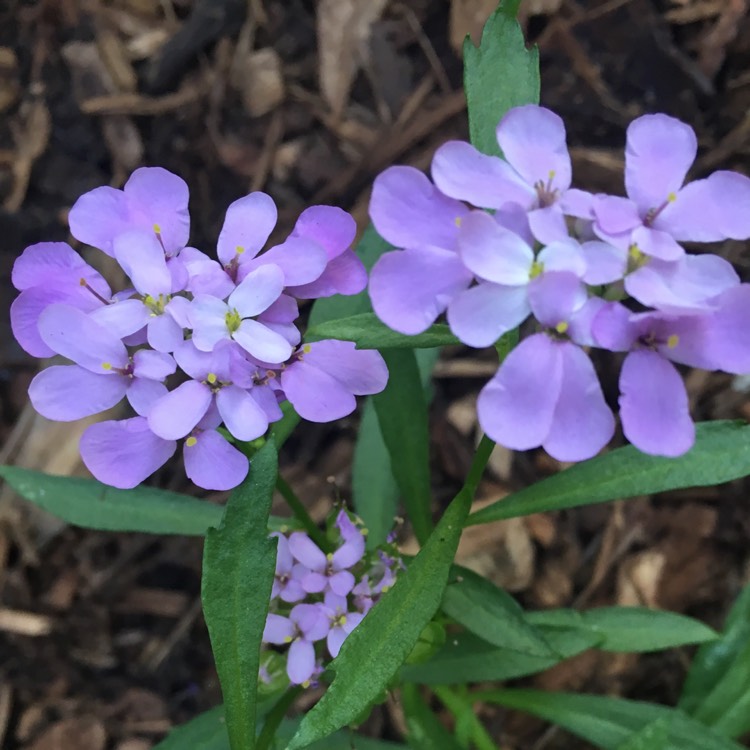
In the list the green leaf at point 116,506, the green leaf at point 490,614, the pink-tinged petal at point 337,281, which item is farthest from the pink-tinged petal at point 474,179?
the green leaf at point 116,506

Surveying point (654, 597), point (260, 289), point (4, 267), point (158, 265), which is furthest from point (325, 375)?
point (4, 267)

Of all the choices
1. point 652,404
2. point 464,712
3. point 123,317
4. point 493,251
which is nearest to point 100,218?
point 123,317

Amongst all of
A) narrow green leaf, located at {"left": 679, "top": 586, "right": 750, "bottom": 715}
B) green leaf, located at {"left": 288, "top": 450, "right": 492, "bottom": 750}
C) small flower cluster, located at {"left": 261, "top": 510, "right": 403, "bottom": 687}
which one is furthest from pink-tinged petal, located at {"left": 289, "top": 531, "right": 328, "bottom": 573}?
narrow green leaf, located at {"left": 679, "top": 586, "right": 750, "bottom": 715}

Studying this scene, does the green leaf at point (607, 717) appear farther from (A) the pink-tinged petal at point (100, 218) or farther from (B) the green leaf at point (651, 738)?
(A) the pink-tinged petal at point (100, 218)

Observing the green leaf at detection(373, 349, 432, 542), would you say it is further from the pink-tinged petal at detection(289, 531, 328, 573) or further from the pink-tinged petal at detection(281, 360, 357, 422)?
the pink-tinged petal at detection(281, 360, 357, 422)

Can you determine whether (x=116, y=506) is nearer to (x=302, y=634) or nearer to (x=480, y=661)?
(x=302, y=634)

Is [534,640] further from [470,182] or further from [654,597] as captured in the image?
[654,597]
